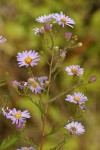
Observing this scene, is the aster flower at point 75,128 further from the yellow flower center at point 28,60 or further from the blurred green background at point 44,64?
the blurred green background at point 44,64

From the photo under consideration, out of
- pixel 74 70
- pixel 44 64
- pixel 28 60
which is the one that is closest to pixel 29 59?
pixel 28 60

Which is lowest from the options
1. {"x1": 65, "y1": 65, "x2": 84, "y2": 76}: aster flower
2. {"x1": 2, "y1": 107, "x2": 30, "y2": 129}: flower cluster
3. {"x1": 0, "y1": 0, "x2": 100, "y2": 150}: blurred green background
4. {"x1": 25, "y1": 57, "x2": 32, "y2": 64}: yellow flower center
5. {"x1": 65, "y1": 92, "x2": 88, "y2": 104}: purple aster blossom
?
{"x1": 2, "y1": 107, "x2": 30, "y2": 129}: flower cluster

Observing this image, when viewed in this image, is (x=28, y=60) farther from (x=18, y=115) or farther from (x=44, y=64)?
(x=44, y=64)

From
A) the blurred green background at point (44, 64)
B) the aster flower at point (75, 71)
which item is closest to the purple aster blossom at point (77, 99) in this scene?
the aster flower at point (75, 71)

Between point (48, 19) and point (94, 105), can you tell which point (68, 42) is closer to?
point (48, 19)

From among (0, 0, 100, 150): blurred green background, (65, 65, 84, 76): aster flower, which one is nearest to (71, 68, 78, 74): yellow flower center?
(65, 65, 84, 76): aster flower

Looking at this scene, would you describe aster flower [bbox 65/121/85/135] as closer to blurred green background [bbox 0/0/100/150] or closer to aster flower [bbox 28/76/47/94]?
aster flower [bbox 28/76/47/94]
